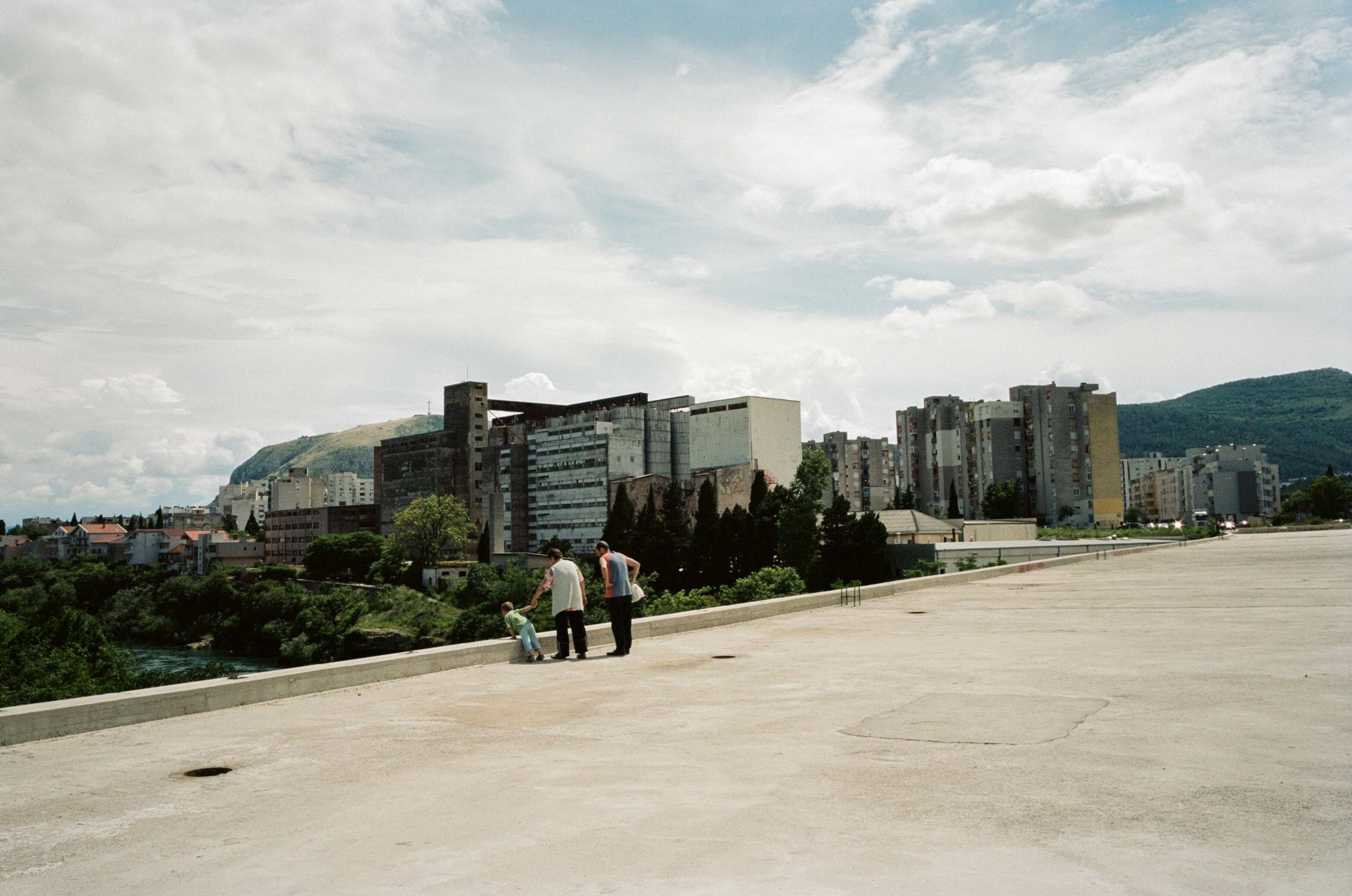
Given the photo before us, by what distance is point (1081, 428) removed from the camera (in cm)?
14462

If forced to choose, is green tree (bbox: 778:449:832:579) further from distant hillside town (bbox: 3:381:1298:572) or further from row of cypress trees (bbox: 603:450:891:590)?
distant hillside town (bbox: 3:381:1298:572)

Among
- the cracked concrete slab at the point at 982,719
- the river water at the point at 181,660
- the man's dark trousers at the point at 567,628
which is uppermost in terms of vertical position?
the man's dark trousers at the point at 567,628

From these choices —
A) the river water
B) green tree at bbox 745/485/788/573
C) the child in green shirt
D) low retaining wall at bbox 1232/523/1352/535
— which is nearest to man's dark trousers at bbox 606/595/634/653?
the child in green shirt

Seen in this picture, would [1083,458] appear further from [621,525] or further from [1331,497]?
[621,525]

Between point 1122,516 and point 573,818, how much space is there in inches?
6374

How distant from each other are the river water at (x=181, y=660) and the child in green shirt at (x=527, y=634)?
76.0 metres

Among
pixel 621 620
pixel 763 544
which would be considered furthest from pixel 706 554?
pixel 621 620

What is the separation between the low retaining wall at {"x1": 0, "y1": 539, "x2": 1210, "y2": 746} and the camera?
8719mm

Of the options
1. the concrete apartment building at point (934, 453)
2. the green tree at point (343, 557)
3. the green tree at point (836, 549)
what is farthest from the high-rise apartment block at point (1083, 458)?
the green tree at point (343, 557)

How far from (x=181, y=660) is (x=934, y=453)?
13000cm

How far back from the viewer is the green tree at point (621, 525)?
97125mm

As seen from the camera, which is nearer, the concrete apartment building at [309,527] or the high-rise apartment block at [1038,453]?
Answer: the high-rise apartment block at [1038,453]

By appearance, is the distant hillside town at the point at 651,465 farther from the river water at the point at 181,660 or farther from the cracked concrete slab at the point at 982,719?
the cracked concrete slab at the point at 982,719

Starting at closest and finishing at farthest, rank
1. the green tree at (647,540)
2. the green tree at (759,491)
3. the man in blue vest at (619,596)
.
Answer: the man in blue vest at (619,596) < the green tree at (647,540) < the green tree at (759,491)
